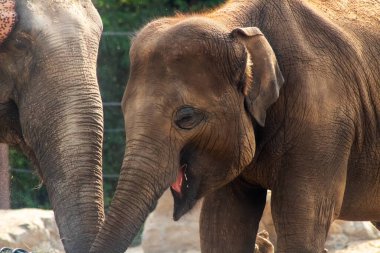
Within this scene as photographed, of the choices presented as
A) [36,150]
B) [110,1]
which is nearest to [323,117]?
[36,150]

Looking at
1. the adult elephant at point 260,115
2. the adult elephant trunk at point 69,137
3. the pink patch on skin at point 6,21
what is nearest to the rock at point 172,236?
the adult elephant at point 260,115

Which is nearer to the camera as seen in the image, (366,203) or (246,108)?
(246,108)

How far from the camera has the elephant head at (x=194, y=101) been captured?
23.1 feet

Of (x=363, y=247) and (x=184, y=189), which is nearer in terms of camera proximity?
(x=184, y=189)

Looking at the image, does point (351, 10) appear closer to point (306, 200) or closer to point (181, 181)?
point (306, 200)

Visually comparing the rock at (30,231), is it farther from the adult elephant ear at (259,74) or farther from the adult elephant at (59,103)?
the adult elephant ear at (259,74)

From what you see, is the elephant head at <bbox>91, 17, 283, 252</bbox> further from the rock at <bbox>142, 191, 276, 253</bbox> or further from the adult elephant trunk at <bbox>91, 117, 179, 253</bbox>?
the rock at <bbox>142, 191, 276, 253</bbox>

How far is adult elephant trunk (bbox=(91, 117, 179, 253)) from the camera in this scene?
6.79 metres

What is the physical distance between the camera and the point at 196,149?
727 centimetres

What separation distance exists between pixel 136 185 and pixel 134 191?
0.03 m

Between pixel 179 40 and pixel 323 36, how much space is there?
87 centimetres

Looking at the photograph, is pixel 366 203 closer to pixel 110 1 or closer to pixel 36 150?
pixel 36 150

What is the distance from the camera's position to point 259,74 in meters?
7.29

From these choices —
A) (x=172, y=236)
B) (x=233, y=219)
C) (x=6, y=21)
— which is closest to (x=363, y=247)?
(x=172, y=236)
